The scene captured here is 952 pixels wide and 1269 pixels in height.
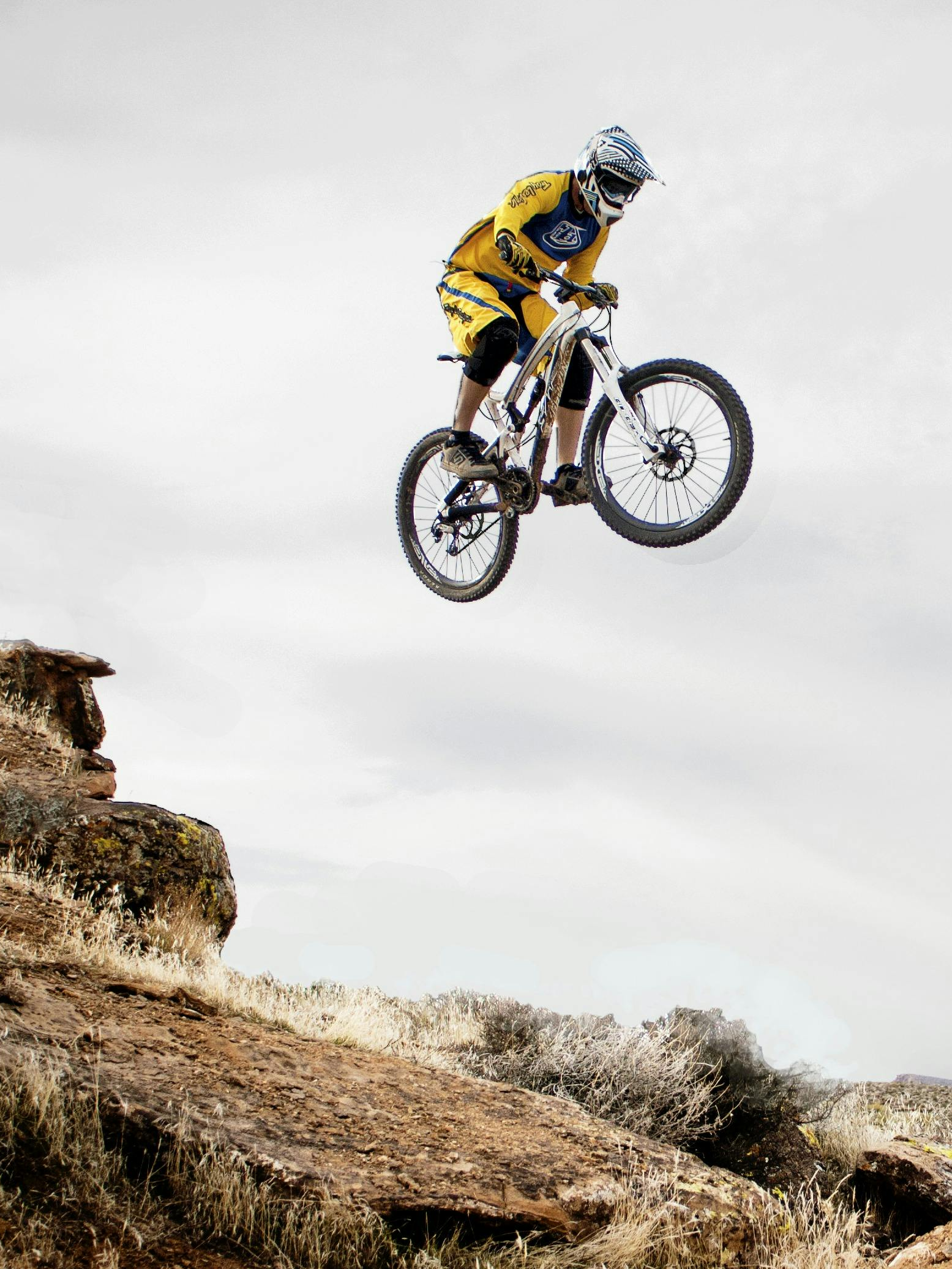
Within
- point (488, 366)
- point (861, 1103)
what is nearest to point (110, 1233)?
point (488, 366)

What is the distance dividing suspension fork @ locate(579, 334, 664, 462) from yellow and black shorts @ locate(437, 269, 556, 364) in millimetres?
708

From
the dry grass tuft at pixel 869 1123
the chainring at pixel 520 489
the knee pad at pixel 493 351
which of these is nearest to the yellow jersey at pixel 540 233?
the knee pad at pixel 493 351

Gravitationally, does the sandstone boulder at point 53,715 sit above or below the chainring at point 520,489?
below

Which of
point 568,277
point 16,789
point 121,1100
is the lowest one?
point 121,1100

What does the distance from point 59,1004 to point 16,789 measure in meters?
4.48

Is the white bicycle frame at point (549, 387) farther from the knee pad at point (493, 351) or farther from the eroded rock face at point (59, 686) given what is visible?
the eroded rock face at point (59, 686)

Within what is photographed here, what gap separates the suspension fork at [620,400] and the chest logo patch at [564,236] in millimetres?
770

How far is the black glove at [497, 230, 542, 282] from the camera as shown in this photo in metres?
8.16

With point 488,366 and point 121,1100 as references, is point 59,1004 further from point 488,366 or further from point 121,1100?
point 488,366

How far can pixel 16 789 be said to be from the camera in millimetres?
11641

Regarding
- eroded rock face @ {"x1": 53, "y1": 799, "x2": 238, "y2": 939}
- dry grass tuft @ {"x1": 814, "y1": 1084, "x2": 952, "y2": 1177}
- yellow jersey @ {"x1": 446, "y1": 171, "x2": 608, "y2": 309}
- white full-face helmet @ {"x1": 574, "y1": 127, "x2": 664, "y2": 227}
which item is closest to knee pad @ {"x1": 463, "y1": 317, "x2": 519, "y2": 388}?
yellow jersey @ {"x1": 446, "y1": 171, "x2": 608, "y2": 309}

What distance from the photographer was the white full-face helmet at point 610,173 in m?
7.88

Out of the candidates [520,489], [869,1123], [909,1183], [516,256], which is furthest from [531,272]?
[869,1123]

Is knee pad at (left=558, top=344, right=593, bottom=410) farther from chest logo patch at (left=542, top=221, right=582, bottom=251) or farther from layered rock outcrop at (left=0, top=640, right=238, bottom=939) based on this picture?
layered rock outcrop at (left=0, top=640, right=238, bottom=939)
